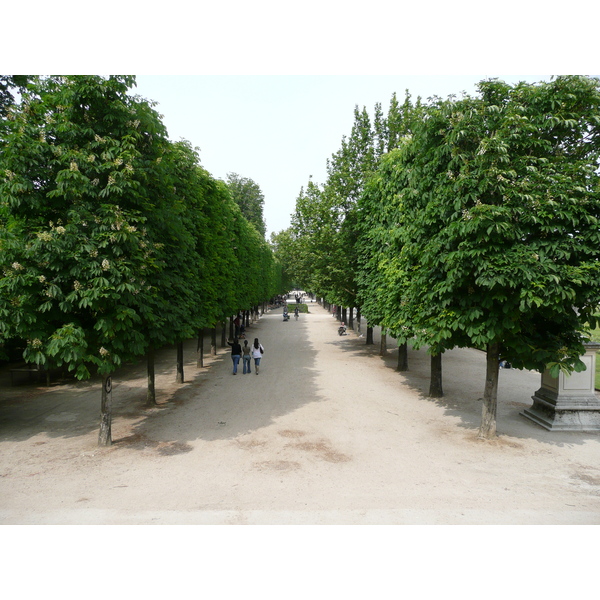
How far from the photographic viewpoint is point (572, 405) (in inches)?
446

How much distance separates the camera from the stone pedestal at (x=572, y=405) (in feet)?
37.0

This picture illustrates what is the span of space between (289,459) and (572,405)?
345 inches

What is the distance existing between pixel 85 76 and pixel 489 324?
11.4m

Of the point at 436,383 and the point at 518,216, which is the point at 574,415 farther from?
the point at 518,216

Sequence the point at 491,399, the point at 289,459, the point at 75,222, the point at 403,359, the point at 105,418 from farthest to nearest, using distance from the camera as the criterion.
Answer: the point at 403,359 < the point at 491,399 < the point at 105,418 < the point at 289,459 < the point at 75,222

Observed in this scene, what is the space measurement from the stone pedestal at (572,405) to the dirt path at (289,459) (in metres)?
0.38

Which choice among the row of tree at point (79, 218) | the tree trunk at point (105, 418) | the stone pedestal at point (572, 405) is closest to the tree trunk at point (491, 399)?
the stone pedestal at point (572, 405)

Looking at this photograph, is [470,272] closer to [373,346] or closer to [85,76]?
[85,76]

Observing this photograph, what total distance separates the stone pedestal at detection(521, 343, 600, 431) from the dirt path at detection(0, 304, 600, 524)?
1.26 ft

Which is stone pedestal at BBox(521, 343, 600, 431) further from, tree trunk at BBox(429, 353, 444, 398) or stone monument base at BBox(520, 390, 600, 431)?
tree trunk at BBox(429, 353, 444, 398)

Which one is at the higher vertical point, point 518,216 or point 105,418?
point 518,216

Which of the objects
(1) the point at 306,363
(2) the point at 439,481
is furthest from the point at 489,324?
(1) the point at 306,363

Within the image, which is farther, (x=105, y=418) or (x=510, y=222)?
(x=105, y=418)

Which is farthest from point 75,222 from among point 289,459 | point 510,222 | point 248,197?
point 248,197
